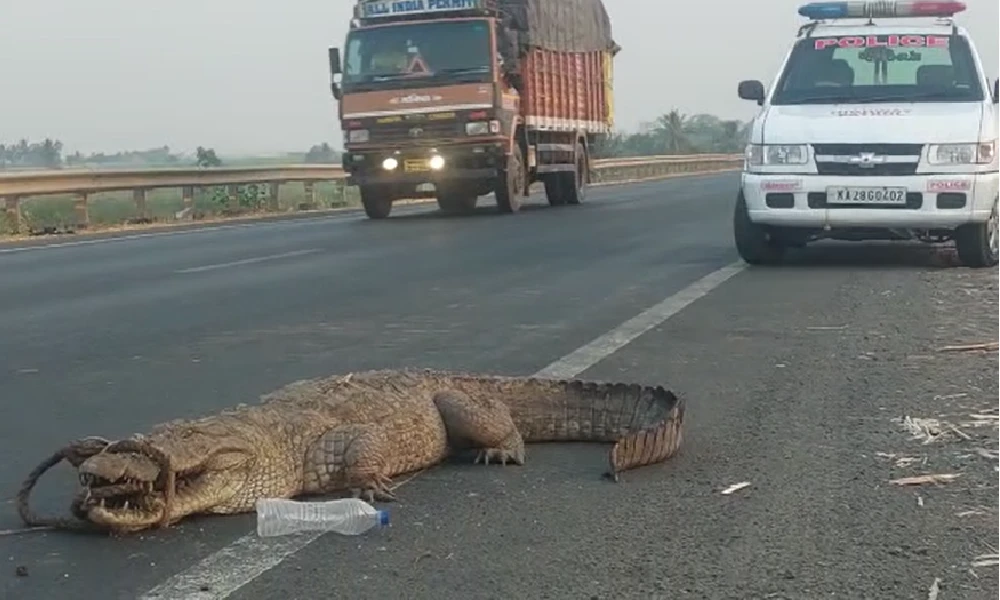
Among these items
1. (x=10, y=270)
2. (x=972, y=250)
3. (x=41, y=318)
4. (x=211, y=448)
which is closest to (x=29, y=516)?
(x=211, y=448)

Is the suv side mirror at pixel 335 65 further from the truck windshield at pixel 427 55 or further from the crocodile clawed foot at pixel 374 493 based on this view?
the crocodile clawed foot at pixel 374 493

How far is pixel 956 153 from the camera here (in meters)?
11.4

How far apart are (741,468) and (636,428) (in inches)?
19.9

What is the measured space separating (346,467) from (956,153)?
26.3 ft

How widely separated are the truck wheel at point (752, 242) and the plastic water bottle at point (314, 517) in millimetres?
8065

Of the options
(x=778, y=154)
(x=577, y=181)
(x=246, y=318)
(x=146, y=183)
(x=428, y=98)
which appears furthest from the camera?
(x=577, y=181)

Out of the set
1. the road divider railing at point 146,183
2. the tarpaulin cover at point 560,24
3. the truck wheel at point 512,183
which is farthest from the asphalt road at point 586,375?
the tarpaulin cover at point 560,24

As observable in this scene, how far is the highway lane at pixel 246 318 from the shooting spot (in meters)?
5.36

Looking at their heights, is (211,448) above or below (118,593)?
above

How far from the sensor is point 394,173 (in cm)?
2267

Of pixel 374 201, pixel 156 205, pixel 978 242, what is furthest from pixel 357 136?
pixel 978 242

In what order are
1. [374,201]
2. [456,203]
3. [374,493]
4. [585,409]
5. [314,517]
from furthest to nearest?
[456,203]
[374,201]
[585,409]
[374,493]
[314,517]

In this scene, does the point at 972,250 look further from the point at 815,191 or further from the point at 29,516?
the point at 29,516

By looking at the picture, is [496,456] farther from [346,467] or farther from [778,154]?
[778,154]
